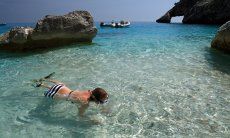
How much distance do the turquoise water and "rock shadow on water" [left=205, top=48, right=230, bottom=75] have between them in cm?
4

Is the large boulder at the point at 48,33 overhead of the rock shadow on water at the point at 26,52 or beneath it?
overhead

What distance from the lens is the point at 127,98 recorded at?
8.50 meters

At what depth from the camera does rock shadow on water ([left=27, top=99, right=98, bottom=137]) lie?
654 cm

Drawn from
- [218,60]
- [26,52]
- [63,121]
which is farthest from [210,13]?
[63,121]

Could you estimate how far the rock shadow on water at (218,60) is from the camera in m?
12.1

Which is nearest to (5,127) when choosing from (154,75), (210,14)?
(154,75)

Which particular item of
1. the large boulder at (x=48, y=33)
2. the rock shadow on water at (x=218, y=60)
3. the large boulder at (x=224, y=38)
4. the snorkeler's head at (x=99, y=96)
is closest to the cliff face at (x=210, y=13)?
the large boulder at (x=224, y=38)

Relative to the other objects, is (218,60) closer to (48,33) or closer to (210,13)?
(48,33)

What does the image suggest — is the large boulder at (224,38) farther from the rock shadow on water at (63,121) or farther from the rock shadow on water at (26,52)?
the rock shadow on water at (63,121)

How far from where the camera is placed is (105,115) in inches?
289

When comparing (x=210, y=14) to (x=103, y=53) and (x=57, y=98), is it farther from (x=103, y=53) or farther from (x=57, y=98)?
(x=57, y=98)

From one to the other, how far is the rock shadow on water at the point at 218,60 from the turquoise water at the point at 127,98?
37 millimetres

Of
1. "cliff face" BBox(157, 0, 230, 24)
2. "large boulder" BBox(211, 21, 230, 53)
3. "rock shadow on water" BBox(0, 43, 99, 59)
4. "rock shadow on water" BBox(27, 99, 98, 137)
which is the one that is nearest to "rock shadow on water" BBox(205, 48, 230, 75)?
"large boulder" BBox(211, 21, 230, 53)

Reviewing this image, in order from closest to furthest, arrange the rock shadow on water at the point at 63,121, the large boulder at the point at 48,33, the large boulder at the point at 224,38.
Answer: the rock shadow on water at the point at 63,121 < the large boulder at the point at 224,38 < the large boulder at the point at 48,33
